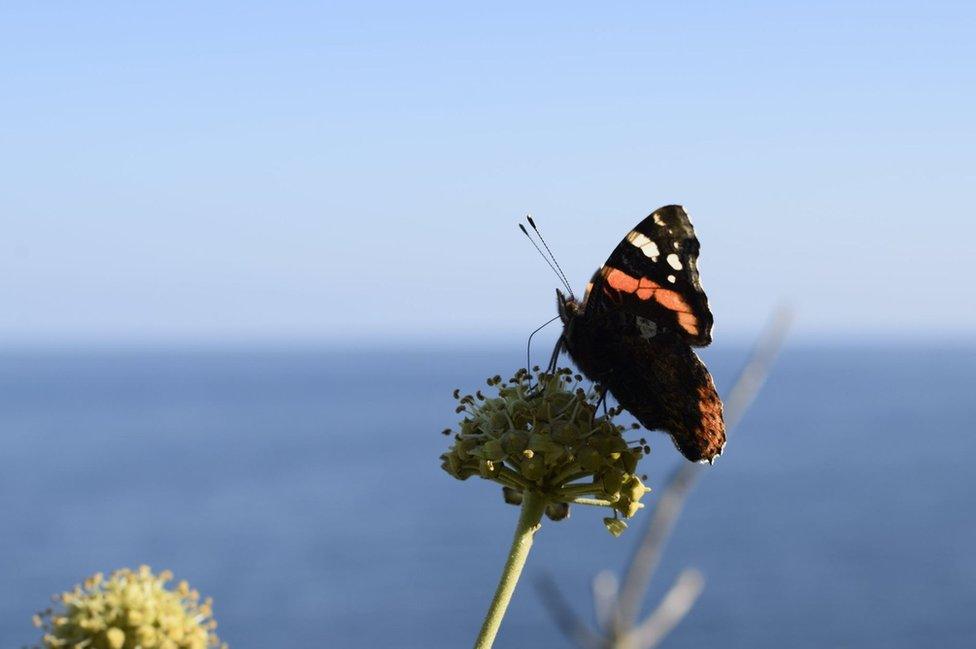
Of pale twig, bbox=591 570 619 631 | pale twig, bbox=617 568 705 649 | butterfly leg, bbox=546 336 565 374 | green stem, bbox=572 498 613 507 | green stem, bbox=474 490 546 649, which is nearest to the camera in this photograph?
green stem, bbox=474 490 546 649

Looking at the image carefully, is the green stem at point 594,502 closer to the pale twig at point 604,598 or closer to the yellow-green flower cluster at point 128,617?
the pale twig at point 604,598

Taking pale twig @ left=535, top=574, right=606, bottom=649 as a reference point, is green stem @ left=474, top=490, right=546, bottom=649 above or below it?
above

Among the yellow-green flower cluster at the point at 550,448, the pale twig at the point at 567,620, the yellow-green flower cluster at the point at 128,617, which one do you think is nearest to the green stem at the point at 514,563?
the yellow-green flower cluster at the point at 550,448

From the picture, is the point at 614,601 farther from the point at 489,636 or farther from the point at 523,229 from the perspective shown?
the point at 523,229

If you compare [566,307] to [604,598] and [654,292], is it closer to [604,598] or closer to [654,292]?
[654,292]

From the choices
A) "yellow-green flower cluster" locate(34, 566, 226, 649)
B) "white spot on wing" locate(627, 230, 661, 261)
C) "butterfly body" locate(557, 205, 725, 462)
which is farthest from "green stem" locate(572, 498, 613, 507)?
→ "yellow-green flower cluster" locate(34, 566, 226, 649)

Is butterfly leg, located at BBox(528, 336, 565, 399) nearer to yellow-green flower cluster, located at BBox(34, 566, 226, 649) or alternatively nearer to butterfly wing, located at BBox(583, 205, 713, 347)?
butterfly wing, located at BBox(583, 205, 713, 347)

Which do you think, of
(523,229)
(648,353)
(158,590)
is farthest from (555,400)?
(158,590)
